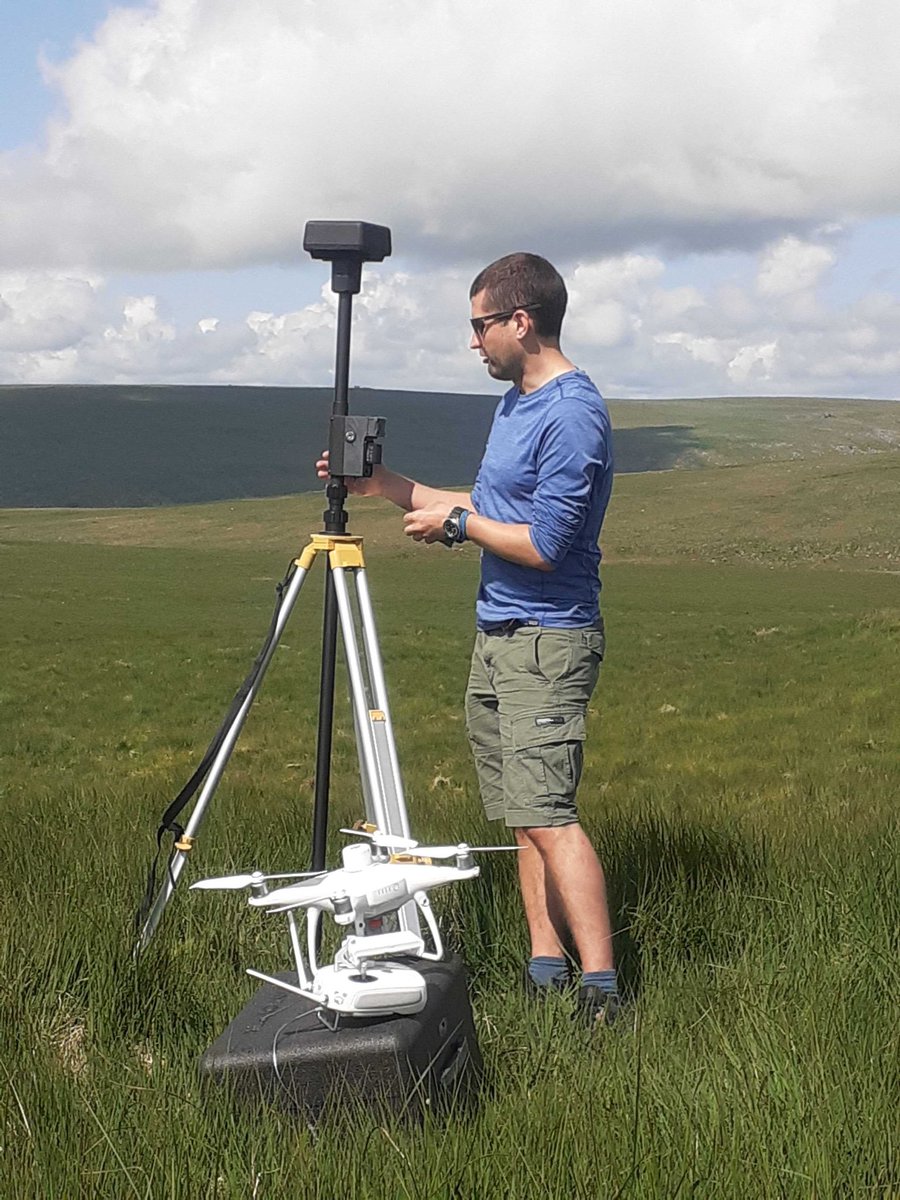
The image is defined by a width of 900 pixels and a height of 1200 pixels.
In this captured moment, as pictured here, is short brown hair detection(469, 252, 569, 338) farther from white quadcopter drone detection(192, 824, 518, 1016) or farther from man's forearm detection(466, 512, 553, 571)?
white quadcopter drone detection(192, 824, 518, 1016)

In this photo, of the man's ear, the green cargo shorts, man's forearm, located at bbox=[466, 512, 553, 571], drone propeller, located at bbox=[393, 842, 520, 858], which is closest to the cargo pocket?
the green cargo shorts

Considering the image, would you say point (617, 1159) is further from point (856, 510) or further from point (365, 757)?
point (856, 510)

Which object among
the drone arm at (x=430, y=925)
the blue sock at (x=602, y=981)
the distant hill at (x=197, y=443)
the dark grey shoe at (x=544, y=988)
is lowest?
the distant hill at (x=197, y=443)

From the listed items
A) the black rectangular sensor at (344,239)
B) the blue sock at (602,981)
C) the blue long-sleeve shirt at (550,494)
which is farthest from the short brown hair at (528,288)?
the blue sock at (602,981)

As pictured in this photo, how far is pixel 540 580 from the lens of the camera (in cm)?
364

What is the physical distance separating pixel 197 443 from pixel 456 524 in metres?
162

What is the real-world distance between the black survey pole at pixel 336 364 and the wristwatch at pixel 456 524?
0.24m

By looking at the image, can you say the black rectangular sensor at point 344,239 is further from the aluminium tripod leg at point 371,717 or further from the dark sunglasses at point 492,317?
the aluminium tripod leg at point 371,717

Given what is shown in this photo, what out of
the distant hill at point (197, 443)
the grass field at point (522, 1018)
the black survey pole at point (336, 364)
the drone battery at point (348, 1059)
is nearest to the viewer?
the grass field at point (522, 1018)

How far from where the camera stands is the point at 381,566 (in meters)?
47.5

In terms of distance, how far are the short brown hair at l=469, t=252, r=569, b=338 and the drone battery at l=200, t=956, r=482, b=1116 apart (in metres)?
1.69

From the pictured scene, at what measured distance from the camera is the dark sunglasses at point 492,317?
3.50 metres

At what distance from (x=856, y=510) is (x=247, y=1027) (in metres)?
60.0

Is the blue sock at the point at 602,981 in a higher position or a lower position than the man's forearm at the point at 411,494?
lower
